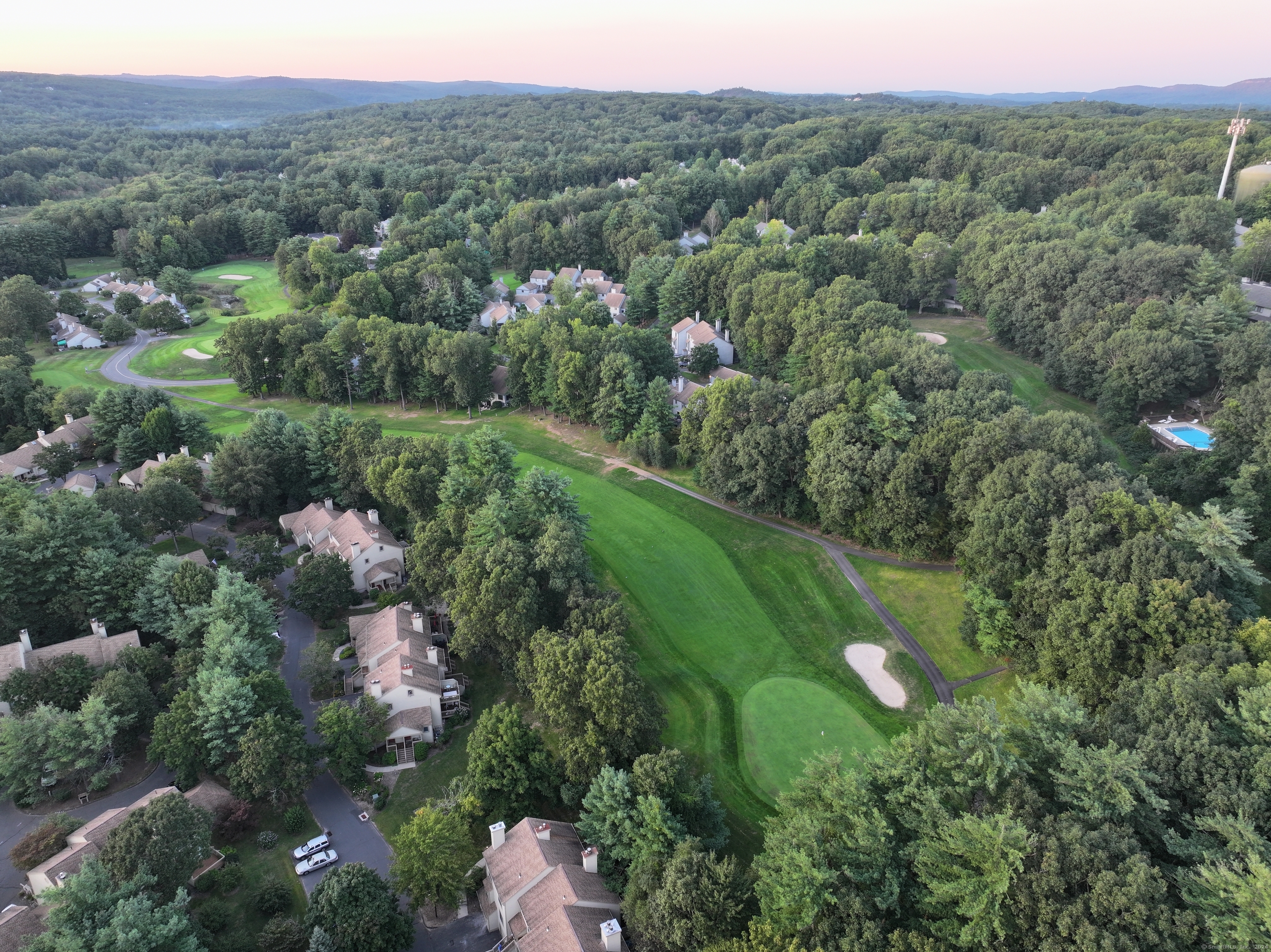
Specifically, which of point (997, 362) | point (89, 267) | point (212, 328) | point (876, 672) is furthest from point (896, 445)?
point (89, 267)

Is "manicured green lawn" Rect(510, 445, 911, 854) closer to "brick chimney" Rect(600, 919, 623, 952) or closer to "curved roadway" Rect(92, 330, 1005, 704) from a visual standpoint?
"curved roadway" Rect(92, 330, 1005, 704)

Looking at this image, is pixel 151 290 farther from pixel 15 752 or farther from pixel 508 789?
pixel 508 789

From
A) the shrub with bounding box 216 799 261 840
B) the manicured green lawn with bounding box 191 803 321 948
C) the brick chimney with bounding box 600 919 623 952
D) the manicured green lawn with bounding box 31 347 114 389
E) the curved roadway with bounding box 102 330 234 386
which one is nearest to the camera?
the brick chimney with bounding box 600 919 623 952

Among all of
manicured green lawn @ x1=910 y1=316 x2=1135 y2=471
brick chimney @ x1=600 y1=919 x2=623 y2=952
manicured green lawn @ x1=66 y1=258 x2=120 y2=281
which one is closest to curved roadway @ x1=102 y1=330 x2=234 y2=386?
manicured green lawn @ x1=66 y1=258 x2=120 y2=281

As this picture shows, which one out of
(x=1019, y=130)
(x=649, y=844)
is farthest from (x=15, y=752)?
(x=1019, y=130)

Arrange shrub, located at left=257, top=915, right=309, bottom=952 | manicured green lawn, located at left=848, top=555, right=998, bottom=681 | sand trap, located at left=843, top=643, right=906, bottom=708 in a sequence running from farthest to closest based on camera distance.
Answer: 1. manicured green lawn, located at left=848, top=555, right=998, bottom=681
2. sand trap, located at left=843, top=643, right=906, bottom=708
3. shrub, located at left=257, top=915, right=309, bottom=952

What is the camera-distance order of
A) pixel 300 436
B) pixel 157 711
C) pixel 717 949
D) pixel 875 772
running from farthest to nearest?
pixel 300 436
pixel 157 711
pixel 875 772
pixel 717 949
